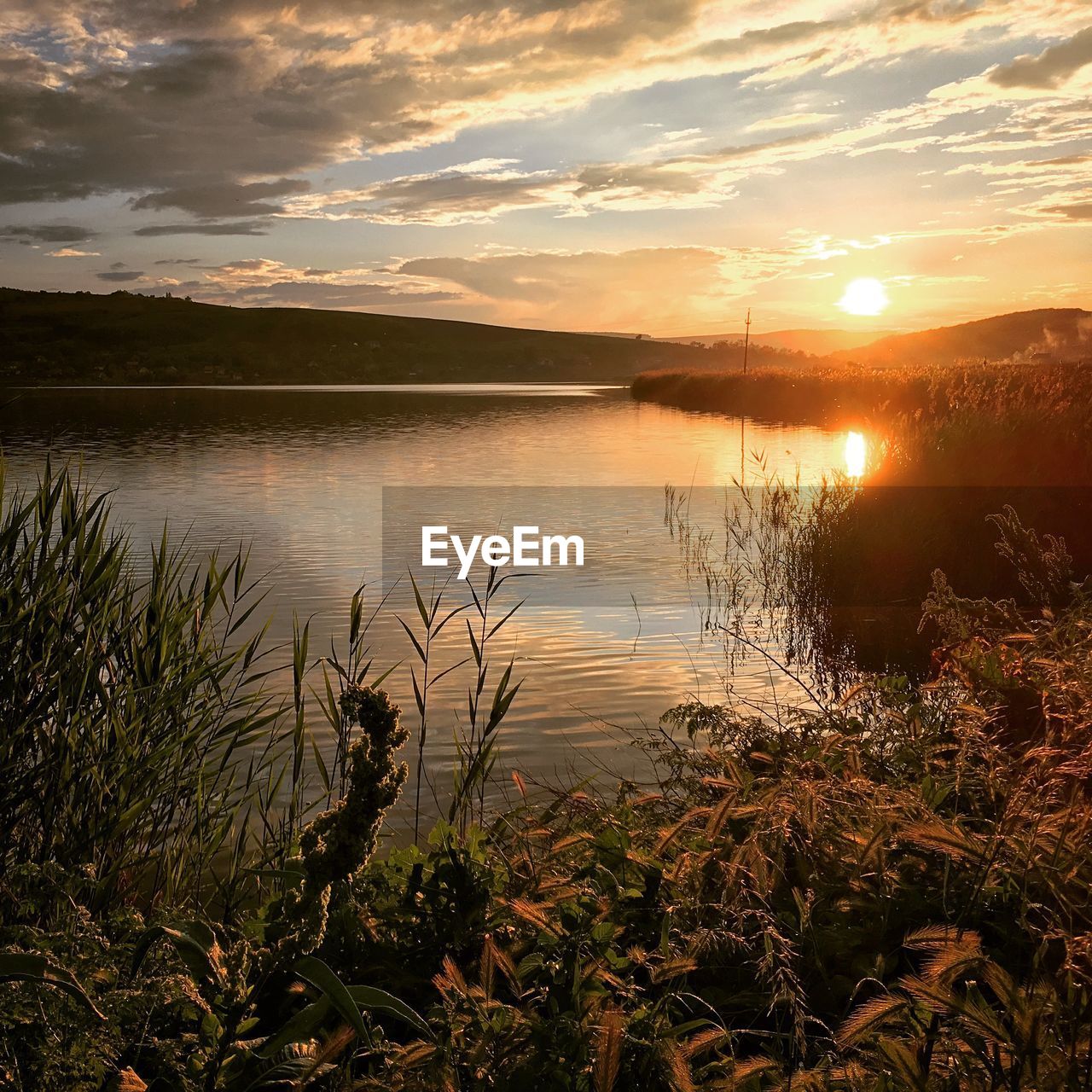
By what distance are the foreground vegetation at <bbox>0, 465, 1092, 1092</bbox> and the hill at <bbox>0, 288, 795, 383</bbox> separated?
88634 mm

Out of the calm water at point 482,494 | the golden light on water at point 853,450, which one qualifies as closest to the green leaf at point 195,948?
the calm water at point 482,494

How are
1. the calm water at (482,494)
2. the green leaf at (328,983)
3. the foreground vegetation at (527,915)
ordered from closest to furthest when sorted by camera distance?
the green leaf at (328,983) → the foreground vegetation at (527,915) → the calm water at (482,494)

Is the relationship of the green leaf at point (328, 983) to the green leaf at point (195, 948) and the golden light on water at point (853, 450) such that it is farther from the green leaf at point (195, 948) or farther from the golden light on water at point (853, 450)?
the golden light on water at point (853, 450)

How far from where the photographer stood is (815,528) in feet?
37.0

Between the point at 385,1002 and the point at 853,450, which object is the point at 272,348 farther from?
the point at 385,1002

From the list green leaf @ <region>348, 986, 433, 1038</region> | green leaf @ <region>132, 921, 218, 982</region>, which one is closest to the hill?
green leaf @ <region>132, 921, 218, 982</region>

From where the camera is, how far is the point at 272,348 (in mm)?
118250

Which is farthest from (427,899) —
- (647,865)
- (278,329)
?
(278,329)

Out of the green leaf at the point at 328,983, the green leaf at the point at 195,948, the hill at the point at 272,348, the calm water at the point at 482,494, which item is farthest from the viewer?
the hill at the point at 272,348

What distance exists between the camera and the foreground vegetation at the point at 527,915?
1851 millimetres

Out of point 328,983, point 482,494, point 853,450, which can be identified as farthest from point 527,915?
point 853,450

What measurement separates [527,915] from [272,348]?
123 m

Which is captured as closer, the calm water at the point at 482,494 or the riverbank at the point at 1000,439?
the calm water at the point at 482,494

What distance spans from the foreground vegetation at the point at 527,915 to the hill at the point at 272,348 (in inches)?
3490
